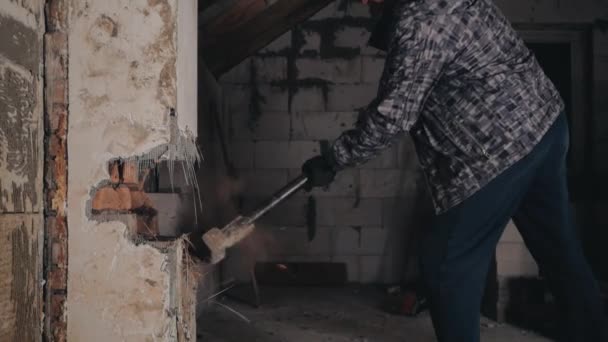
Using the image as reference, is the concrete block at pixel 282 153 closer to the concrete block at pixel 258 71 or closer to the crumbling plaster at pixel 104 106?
the concrete block at pixel 258 71

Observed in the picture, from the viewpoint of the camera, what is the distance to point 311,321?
98.1 inches

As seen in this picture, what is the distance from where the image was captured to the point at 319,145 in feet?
12.0

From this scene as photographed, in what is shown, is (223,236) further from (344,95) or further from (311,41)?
(311,41)

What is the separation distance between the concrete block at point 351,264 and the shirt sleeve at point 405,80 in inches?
92.6

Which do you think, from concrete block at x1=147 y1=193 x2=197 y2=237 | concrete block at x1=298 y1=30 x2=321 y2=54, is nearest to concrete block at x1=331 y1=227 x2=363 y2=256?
concrete block at x1=298 y1=30 x2=321 y2=54

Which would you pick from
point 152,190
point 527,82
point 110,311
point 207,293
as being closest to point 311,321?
point 207,293

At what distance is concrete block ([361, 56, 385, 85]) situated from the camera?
367 centimetres

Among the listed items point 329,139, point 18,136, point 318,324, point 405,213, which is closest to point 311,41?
point 329,139

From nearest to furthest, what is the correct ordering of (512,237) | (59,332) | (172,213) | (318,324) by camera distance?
(59,332), (172,213), (318,324), (512,237)

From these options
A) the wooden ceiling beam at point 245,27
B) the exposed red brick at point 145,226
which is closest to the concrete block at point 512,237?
the wooden ceiling beam at point 245,27

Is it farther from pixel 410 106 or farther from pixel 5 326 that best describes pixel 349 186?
pixel 5 326

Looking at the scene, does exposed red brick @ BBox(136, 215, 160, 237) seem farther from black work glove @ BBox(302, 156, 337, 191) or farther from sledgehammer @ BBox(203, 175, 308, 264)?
black work glove @ BBox(302, 156, 337, 191)

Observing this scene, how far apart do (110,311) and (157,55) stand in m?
0.68

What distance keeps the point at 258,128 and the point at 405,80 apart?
94.4 inches
